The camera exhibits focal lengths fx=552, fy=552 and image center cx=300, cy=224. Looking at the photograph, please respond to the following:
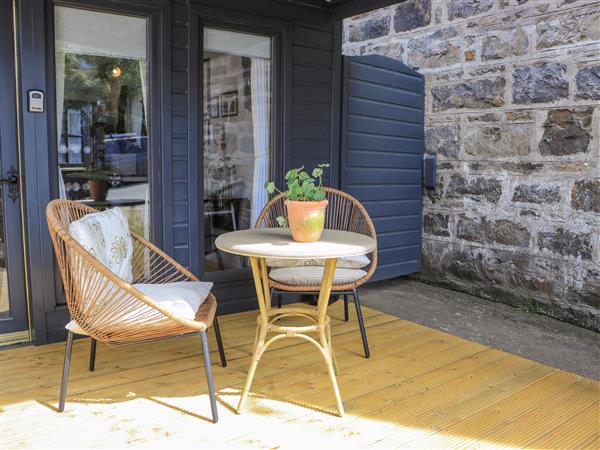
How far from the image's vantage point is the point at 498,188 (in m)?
4.17

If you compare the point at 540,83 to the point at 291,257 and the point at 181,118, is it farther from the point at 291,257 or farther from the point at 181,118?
the point at 291,257

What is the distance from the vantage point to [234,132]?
11.9 feet

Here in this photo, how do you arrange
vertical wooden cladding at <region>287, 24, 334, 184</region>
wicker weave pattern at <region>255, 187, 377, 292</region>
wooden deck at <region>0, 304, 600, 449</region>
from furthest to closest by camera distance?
vertical wooden cladding at <region>287, 24, 334, 184</region> < wicker weave pattern at <region>255, 187, 377, 292</region> < wooden deck at <region>0, 304, 600, 449</region>

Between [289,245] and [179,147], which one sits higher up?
[179,147]

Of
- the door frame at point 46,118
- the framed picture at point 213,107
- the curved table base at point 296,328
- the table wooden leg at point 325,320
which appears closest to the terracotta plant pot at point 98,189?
the door frame at point 46,118

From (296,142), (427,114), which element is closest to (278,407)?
(296,142)

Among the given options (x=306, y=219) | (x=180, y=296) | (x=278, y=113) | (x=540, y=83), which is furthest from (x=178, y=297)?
(x=540, y=83)

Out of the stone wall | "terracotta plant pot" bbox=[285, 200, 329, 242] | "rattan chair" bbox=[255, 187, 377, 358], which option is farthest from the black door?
the stone wall

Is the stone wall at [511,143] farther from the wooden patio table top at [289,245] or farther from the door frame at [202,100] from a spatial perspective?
the wooden patio table top at [289,245]

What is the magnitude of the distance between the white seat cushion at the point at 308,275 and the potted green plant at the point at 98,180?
43.2 inches

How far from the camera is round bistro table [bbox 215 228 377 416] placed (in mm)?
2273

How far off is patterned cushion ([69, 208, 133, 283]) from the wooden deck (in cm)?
56

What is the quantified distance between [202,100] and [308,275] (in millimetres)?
1334

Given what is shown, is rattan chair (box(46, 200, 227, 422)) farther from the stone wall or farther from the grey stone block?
the grey stone block
